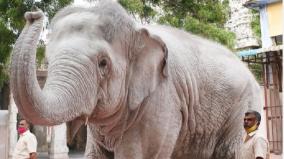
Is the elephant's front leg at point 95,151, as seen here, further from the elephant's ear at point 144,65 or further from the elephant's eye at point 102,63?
the elephant's eye at point 102,63

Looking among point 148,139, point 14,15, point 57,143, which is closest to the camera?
point 148,139

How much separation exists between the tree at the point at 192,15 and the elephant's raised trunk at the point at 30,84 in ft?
25.7

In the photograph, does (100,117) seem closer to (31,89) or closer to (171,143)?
(171,143)

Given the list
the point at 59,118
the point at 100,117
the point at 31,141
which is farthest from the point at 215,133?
the point at 31,141

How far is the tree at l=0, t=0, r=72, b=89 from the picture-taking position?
10234 mm

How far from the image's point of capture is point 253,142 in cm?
439

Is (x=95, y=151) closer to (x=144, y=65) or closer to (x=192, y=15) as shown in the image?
(x=144, y=65)

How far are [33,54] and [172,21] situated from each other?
26.9 ft

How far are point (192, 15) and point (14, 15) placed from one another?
3.63 metres

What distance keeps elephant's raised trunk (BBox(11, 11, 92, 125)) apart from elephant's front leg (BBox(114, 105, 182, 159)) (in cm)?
94

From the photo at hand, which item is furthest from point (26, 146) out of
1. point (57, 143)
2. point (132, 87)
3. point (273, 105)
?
point (57, 143)

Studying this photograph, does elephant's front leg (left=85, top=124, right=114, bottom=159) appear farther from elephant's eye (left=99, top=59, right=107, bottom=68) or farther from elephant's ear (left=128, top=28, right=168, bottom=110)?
elephant's eye (left=99, top=59, right=107, bottom=68)

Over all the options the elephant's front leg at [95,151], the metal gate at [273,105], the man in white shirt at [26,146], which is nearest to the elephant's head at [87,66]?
the elephant's front leg at [95,151]

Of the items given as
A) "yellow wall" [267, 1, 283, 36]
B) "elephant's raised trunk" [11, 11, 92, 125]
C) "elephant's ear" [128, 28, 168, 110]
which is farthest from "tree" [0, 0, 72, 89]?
"elephant's raised trunk" [11, 11, 92, 125]
